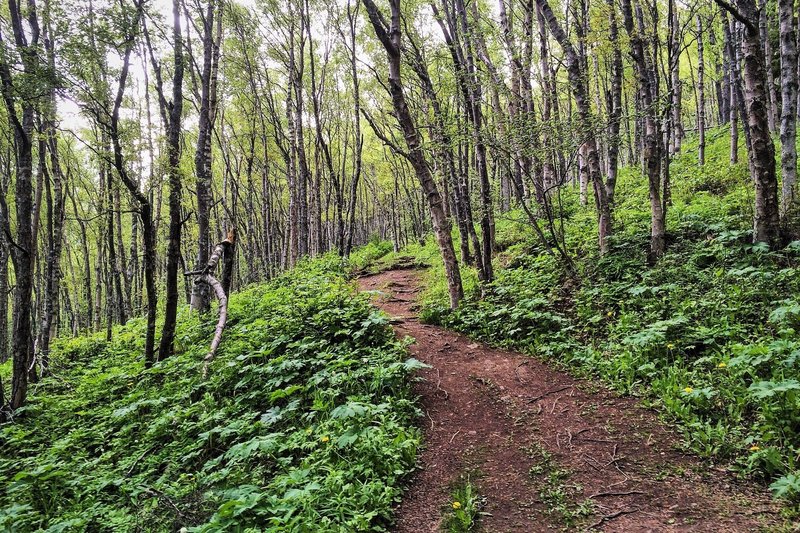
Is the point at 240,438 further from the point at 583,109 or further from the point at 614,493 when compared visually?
the point at 583,109

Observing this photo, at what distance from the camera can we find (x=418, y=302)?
10.6m

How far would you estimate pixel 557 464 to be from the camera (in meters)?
3.92

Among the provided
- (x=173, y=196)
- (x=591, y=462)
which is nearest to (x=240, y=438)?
(x=591, y=462)

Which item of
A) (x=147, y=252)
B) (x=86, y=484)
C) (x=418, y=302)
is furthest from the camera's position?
(x=418, y=302)

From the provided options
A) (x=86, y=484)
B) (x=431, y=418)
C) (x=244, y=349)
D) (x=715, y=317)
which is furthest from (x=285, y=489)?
(x=715, y=317)

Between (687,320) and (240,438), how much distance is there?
5.93 metres

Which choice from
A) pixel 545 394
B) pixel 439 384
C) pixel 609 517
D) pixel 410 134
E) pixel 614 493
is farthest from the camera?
pixel 410 134

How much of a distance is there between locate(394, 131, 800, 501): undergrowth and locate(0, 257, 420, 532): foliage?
2.56m

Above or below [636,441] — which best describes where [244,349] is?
above

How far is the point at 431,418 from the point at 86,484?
4.26 metres

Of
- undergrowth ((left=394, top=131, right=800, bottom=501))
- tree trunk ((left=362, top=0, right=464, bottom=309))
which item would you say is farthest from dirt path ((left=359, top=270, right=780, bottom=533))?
tree trunk ((left=362, top=0, right=464, bottom=309))

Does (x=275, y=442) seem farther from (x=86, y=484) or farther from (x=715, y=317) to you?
(x=715, y=317)

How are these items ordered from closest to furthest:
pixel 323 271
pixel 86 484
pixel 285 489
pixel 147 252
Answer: pixel 285 489, pixel 86 484, pixel 147 252, pixel 323 271

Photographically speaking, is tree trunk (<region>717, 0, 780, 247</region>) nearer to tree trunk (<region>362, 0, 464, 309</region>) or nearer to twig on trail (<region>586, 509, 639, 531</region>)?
tree trunk (<region>362, 0, 464, 309</region>)
